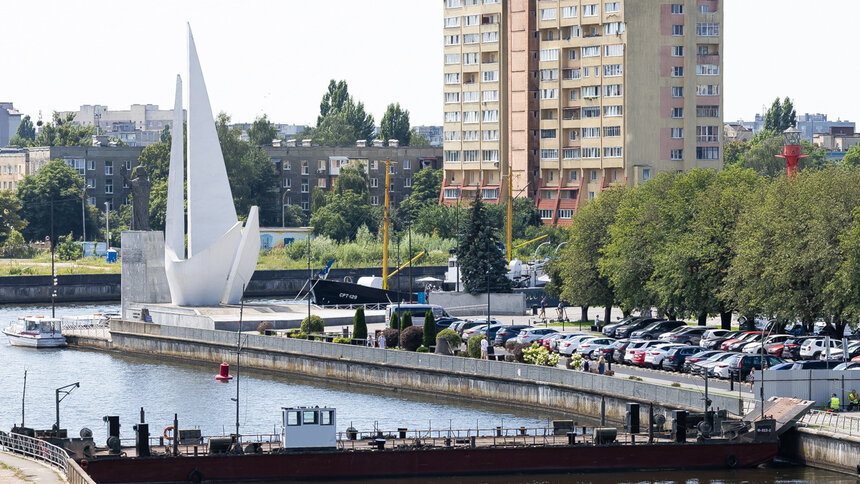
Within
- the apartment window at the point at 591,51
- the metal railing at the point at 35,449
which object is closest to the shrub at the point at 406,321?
the metal railing at the point at 35,449

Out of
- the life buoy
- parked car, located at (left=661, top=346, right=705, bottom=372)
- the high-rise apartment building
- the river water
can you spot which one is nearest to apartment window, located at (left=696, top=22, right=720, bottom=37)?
the high-rise apartment building

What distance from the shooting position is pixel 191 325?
86562 mm

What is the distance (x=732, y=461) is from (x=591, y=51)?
91510 millimetres

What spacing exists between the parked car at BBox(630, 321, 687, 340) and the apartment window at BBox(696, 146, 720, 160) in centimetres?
6492

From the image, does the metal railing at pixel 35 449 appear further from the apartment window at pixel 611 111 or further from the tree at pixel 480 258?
the apartment window at pixel 611 111

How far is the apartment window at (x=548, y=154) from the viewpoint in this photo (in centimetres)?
14600

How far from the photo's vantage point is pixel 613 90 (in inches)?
5502

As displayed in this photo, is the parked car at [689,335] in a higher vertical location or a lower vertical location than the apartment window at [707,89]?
lower

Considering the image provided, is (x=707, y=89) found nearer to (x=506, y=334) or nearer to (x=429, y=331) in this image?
(x=506, y=334)

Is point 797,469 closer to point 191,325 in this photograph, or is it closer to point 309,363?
point 309,363

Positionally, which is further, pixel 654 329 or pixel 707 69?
pixel 707 69

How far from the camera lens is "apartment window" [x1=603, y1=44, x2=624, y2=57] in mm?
138125

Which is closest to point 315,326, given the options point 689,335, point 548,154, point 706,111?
A: point 689,335

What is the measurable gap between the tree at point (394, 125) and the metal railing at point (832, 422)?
5627 inches
